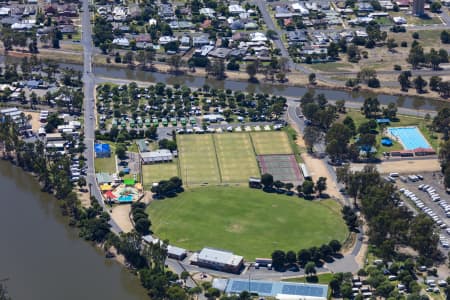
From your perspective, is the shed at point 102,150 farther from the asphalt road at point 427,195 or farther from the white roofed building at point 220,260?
the asphalt road at point 427,195

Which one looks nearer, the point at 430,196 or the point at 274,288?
the point at 274,288

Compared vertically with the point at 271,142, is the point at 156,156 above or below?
above

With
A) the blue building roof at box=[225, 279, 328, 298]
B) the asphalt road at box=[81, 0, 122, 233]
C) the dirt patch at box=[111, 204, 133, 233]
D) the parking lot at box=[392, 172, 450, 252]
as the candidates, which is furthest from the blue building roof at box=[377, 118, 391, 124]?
the blue building roof at box=[225, 279, 328, 298]

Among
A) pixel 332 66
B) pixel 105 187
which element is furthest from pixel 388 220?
pixel 332 66

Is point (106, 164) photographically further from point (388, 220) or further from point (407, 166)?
point (388, 220)

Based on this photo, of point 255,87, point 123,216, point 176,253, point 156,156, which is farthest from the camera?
point 255,87

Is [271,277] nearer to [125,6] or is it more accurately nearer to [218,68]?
[218,68]

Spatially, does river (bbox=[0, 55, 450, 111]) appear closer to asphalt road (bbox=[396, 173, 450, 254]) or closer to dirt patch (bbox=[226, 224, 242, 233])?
asphalt road (bbox=[396, 173, 450, 254])

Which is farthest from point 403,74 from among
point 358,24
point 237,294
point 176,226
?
point 237,294
